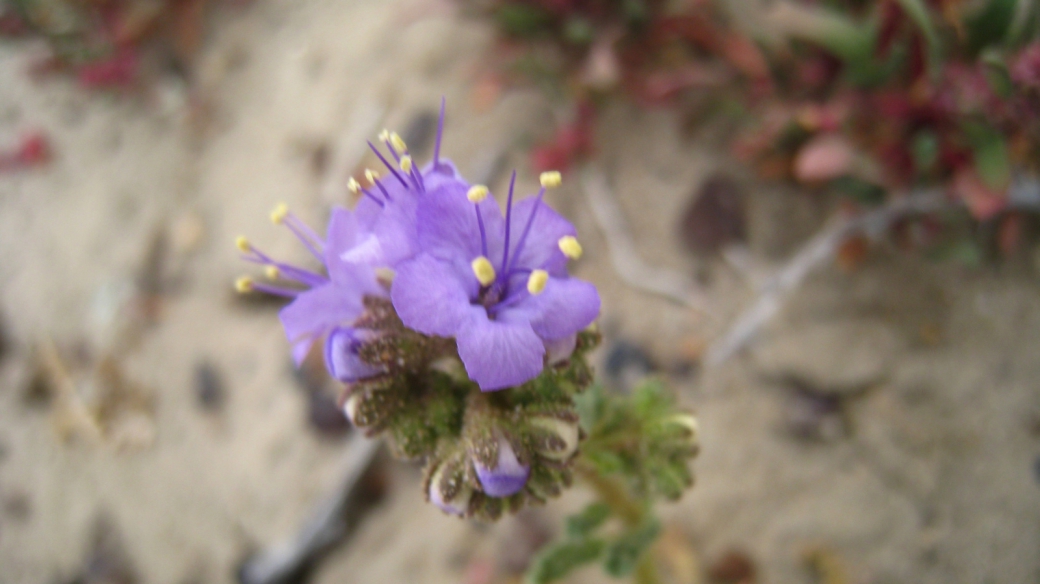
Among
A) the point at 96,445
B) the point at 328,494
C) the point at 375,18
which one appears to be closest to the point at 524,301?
the point at 328,494

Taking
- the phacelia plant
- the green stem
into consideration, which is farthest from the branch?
the phacelia plant

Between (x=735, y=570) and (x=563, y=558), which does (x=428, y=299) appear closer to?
(x=563, y=558)

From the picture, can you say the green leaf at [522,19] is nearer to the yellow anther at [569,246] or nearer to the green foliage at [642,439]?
the green foliage at [642,439]

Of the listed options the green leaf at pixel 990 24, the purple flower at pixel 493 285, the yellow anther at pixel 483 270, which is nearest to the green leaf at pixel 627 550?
the purple flower at pixel 493 285

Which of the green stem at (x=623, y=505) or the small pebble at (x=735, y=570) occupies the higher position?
the green stem at (x=623, y=505)

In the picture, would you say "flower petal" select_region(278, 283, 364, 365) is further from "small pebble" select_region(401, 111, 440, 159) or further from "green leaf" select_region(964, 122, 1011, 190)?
"green leaf" select_region(964, 122, 1011, 190)

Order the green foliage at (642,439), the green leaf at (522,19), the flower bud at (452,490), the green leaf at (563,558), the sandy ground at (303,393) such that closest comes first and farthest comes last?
the flower bud at (452,490)
the green foliage at (642,439)
the green leaf at (563,558)
the sandy ground at (303,393)
the green leaf at (522,19)
